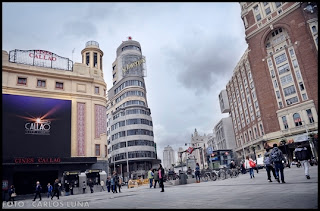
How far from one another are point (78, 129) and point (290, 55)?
1804 inches

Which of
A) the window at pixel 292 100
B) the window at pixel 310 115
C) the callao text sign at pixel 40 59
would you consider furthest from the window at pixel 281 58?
the callao text sign at pixel 40 59

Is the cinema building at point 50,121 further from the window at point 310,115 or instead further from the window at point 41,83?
the window at point 310,115

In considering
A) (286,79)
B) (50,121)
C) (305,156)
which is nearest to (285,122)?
(286,79)

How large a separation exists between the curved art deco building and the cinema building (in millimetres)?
20853

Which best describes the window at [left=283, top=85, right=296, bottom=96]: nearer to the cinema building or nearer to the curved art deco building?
the curved art deco building

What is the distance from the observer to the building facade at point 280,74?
4638 centimetres

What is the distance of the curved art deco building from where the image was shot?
60156mm

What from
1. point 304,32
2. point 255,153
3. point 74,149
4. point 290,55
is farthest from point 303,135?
point 74,149

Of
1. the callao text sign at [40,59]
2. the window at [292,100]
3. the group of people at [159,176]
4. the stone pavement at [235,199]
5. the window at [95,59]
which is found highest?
the window at [95,59]

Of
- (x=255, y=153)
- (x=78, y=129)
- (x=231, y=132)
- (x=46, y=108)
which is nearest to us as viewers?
(x=46, y=108)

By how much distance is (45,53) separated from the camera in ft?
118

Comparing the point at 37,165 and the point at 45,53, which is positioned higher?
the point at 45,53

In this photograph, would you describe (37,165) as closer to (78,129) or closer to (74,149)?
(74,149)

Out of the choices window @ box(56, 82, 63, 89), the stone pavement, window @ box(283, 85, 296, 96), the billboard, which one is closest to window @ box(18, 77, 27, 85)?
the billboard
